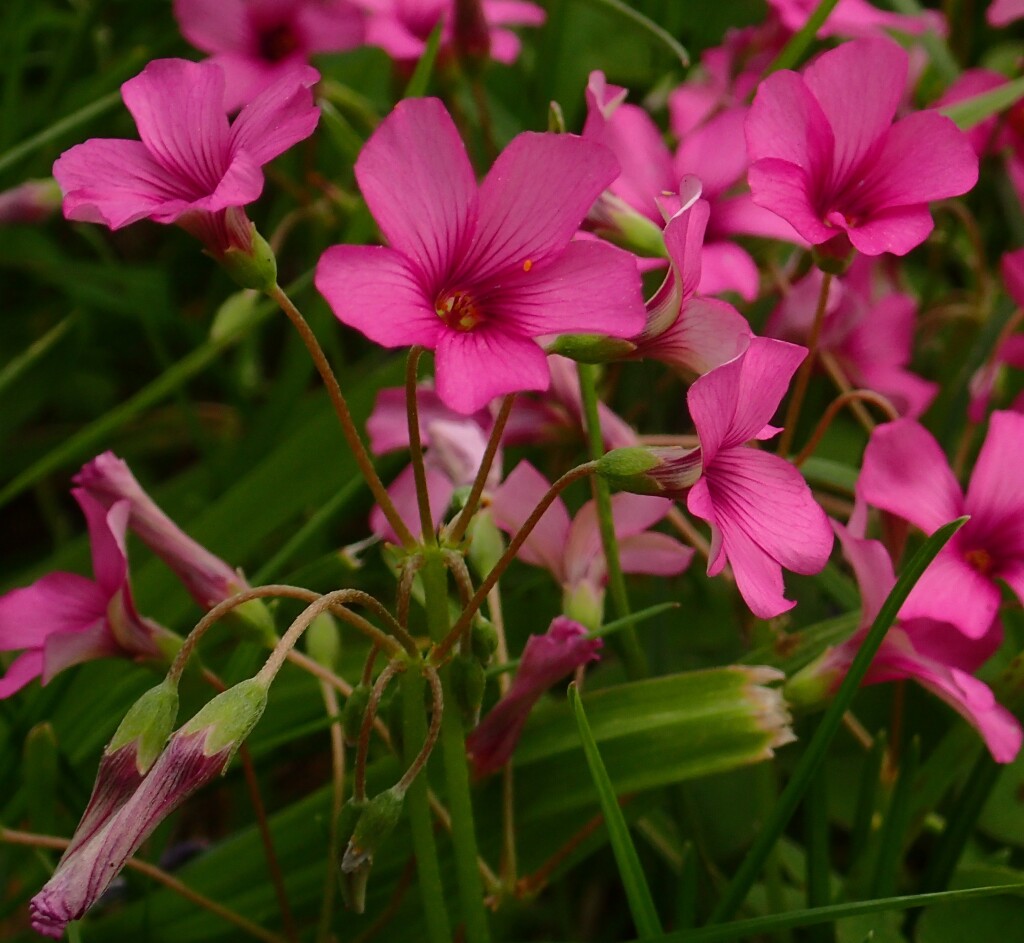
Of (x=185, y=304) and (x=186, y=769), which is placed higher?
(x=186, y=769)

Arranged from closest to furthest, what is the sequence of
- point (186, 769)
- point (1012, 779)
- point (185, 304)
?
point (186, 769), point (1012, 779), point (185, 304)

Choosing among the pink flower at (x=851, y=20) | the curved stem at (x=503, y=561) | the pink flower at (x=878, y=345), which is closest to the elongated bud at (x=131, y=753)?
the curved stem at (x=503, y=561)

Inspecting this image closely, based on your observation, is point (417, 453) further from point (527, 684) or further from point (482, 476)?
point (527, 684)

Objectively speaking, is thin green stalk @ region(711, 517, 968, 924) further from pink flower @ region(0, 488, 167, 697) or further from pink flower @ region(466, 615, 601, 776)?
pink flower @ region(0, 488, 167, 697)

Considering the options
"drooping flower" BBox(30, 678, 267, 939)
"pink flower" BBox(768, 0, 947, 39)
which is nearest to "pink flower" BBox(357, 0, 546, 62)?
"pink flower" BBox(768, 0, 947, 39)

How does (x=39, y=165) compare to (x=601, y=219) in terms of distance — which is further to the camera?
(x=39, y=165)

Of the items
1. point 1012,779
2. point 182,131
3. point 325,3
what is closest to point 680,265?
point 182,131

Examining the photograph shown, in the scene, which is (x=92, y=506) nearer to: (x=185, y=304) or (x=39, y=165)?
(x=39, y=165)

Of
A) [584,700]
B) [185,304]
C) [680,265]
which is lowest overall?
[185,304]
